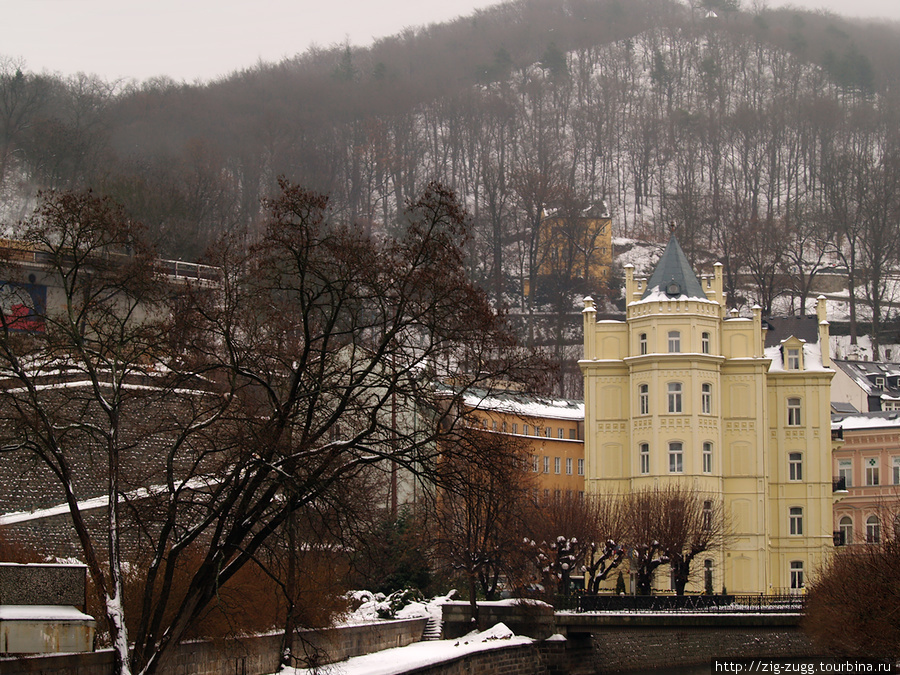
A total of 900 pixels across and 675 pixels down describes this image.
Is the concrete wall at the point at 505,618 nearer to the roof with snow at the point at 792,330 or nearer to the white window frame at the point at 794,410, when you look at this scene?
the white window frame at the point at 794,410

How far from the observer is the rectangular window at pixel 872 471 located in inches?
2847

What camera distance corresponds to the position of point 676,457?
62.1 m

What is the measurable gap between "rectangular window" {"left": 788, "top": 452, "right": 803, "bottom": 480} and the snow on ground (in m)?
22.2

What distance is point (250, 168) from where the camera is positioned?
13088cm

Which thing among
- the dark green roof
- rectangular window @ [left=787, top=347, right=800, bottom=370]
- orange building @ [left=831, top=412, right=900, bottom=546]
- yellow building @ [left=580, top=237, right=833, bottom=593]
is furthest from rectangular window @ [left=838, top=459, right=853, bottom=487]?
the dark green roof

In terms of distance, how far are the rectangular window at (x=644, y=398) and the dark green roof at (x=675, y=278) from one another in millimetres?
4448

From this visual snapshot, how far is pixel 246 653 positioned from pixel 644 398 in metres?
34.1

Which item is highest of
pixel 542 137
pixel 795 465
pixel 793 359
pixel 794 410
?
Result: pixel 542 137

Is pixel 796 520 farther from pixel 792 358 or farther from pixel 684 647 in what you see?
pixel 684 647

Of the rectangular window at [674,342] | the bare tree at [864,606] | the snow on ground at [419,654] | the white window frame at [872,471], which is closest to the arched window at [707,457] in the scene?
the rectangular window at [674,342]

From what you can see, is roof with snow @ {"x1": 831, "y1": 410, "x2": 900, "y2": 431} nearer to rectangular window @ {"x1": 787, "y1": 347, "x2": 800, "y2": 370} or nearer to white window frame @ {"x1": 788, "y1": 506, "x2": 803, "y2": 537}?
rectangular window @ {"x1": 787, "y1": 347, "x2": 800, "y2": 370}

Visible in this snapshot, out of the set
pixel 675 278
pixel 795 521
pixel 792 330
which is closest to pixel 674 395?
pixel 675 278

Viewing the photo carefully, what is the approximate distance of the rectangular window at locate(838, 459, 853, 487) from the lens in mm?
72744

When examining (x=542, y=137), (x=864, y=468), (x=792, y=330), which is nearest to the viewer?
(x=792, y=330)
